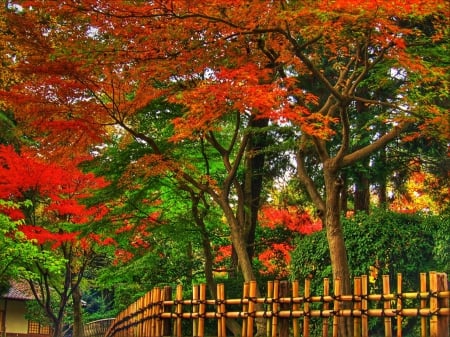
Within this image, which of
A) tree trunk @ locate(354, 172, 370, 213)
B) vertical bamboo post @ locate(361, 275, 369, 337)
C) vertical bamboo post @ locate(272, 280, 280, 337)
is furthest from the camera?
tree trunk @ locate(354, 172, 370, 213)

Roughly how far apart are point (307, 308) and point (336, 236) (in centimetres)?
226

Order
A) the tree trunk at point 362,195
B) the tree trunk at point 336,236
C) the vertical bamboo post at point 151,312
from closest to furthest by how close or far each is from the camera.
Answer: the tree trunk at point 336,236 < the vertical bamboo post at point 151,312 < the tree trunk at point 362,195

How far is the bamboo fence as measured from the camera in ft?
22.6

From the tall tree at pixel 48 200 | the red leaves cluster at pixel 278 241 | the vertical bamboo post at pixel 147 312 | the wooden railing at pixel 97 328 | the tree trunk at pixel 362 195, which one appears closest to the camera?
the vertical bamboo post at pixel 147 312

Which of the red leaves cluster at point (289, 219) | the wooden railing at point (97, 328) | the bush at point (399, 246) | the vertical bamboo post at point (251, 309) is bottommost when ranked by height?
the wooden railing at point (97, 328)

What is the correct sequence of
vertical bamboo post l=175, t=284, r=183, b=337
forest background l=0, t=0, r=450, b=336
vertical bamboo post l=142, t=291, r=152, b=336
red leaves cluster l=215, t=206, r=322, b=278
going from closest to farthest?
forest background l=0, t=0, r=450, b=336, vertical bamboo post l=175, t=284, r=183, b=337, vertical bamboo post l=142, t=291, r=152, b=336, red leaves cluster l=215, t=206, r=322, b=278

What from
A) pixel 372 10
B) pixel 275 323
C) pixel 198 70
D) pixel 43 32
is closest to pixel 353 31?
pixel 372 10

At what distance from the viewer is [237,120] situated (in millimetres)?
13734

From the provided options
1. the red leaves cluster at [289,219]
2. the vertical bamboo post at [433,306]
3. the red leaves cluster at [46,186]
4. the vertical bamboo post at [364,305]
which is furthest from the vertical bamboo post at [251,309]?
the red leaves cluster at [46,186]

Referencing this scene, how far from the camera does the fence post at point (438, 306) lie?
677 cm

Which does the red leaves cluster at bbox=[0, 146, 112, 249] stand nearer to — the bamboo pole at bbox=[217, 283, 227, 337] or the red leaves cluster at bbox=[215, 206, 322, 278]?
the red leaves cluster at bbox=[215, 206, 322, 278]

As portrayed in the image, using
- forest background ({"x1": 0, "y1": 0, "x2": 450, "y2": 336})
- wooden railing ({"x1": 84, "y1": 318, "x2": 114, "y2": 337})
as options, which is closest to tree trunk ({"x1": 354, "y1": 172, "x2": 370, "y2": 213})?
forest background ({"x1": 0, "y1": 0, "x2": 450, "y2": 336})

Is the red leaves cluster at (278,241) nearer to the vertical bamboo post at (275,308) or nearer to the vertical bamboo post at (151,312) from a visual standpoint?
the vertical bamboo post at (151,312)

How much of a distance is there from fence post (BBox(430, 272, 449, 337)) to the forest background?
341cm
